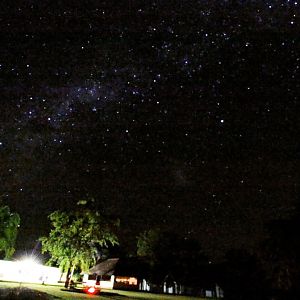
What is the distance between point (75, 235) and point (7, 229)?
50.6 feet

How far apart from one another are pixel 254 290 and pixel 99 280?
2118cm

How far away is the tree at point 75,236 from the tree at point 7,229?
12717 millimetres

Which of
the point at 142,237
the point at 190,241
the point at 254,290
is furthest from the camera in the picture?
the point at 142,237

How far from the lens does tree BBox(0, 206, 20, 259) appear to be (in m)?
50.9

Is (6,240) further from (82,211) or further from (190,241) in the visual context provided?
(190,241)

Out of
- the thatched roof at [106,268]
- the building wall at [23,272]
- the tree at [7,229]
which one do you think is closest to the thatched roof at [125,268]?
the thatched roof at [106,268]

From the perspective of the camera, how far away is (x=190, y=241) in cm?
5972

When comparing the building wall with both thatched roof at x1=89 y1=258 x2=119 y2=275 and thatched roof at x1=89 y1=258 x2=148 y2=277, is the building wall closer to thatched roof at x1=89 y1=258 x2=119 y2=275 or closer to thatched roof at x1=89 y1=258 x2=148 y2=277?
thatched roof at x1=89 y1=258 x2=119 y2=275

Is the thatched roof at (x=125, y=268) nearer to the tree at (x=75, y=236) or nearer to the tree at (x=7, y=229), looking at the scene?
the tree at (x=7, y=229)

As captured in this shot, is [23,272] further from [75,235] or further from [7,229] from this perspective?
[75,235]

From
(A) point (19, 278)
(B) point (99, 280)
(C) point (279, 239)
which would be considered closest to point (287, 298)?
(C) point (279, 239)

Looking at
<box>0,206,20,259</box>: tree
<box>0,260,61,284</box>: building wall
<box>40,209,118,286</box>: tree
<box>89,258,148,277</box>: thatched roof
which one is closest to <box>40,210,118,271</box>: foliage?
<box>40,209,118,286</box>: tree

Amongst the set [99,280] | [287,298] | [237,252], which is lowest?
[287,298]

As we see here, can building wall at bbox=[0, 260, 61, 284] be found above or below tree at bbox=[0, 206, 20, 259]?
below
